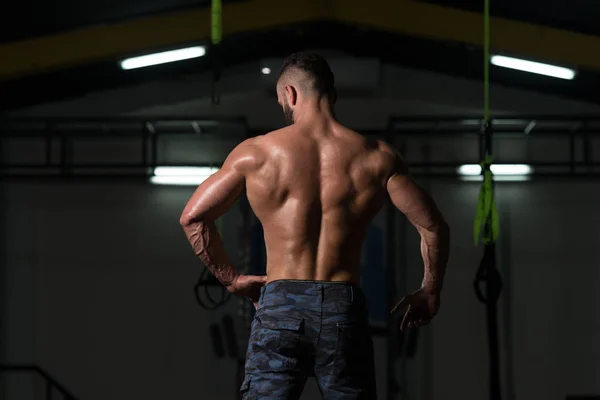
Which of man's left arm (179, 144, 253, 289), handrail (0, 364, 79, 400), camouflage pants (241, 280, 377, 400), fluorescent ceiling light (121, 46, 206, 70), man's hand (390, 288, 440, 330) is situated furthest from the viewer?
handrail (0, 364, 79, 400)

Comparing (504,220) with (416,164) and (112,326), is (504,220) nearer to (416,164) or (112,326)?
(416,164)

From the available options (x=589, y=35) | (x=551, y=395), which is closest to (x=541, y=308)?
(x=551, y=395)

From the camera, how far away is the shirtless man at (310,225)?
2152mm

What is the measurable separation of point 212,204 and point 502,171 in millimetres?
5863

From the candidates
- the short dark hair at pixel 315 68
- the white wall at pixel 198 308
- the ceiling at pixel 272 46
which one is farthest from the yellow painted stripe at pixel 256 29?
the short dark hair at pixel 315 68

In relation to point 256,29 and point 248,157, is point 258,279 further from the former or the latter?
point 256,29

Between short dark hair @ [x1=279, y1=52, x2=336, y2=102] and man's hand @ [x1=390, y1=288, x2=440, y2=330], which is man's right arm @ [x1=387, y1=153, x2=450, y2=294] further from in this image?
short dark hair @ [x1=279, y1=52, x2=336, y2=102]

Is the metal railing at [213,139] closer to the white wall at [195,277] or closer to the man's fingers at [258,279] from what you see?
the white wall at [195,277]

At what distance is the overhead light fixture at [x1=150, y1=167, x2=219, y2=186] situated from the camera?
25.4ft

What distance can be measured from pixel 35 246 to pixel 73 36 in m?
2.11

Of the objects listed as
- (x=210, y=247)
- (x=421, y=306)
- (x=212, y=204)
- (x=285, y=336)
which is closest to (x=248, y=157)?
(x=212, y=204)

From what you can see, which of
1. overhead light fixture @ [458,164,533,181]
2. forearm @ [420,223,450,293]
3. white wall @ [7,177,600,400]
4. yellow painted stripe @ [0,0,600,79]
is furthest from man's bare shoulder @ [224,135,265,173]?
white wall @ [7,177,600,400]

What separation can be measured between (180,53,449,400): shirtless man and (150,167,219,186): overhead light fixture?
5.43 metres

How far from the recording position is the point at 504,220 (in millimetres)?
7922
